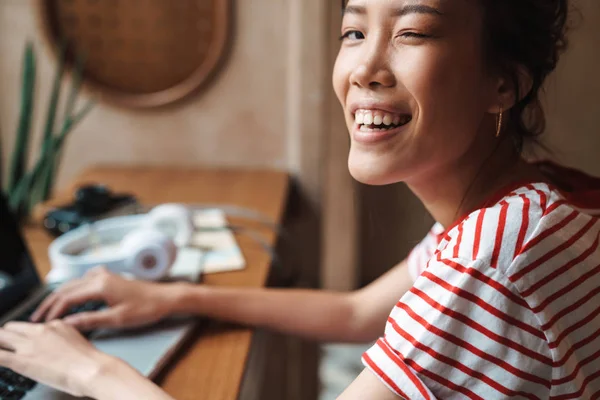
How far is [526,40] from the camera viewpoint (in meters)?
0.51

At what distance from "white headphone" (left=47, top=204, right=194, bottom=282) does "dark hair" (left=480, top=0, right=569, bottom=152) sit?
1.79 ft

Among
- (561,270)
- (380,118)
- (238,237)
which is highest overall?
(380,118)

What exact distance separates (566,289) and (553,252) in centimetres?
3

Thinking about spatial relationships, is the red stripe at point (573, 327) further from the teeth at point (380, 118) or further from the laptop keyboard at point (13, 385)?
the laptop keyboard at point (13, 385)

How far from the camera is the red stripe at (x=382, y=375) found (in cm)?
47

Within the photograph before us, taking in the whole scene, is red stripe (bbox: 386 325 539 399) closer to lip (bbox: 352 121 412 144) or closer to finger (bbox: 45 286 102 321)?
lip (bbox: 352 121 412 144)

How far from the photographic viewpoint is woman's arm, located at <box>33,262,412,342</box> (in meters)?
0.77

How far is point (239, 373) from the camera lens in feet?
2.25

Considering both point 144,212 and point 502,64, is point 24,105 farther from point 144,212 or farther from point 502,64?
point 502,64

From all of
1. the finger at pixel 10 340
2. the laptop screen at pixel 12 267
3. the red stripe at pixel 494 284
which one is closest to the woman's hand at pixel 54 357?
the finger at pixel 10 340

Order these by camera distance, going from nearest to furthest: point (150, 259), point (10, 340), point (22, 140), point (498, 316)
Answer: point (498, 316), point (10, 340), point (150, 259), point (22, 140)

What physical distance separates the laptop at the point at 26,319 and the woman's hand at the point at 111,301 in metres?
0.01

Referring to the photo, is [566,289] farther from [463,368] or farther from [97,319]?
[97,319]

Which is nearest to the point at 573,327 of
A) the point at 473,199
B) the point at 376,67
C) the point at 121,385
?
the point at 473,199
